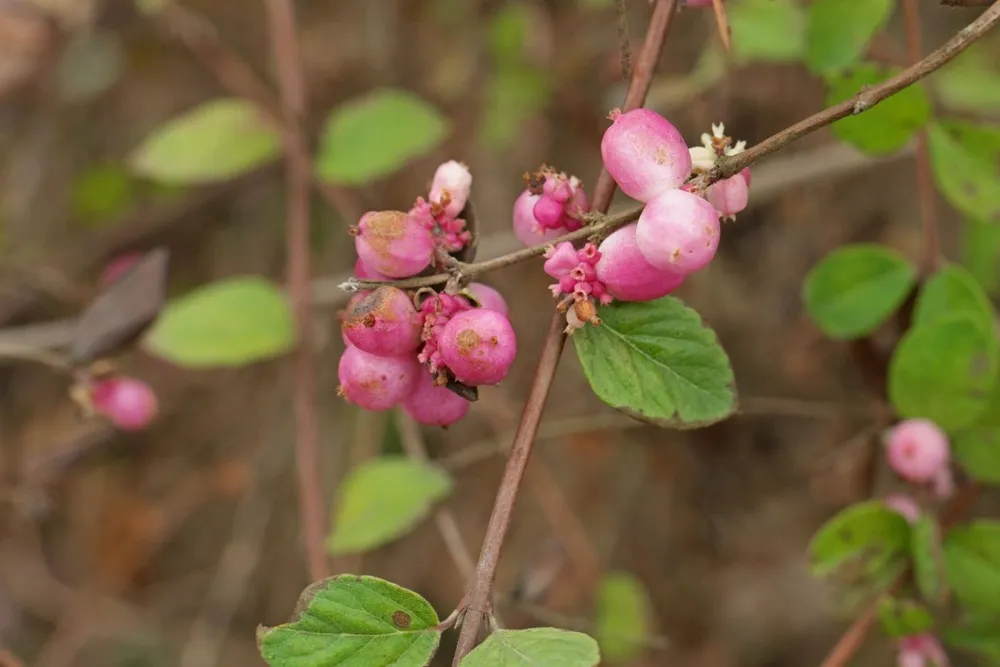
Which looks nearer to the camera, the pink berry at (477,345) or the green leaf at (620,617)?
the pink berry at (477,345)

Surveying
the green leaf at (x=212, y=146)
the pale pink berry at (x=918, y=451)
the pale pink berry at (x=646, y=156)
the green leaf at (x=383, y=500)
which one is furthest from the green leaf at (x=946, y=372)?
the green leaf at (x=212, y=146)

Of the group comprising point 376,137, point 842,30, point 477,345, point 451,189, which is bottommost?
point 477,345

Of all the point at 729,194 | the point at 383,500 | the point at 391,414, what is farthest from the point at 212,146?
the point at 729,194

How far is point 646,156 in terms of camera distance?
2.85 feet

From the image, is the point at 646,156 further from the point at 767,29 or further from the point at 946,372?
the point at 767,29

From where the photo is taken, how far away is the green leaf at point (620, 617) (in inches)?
81.0

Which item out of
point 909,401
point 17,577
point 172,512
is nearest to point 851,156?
point 909,401

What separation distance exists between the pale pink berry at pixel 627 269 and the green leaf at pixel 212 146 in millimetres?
1480

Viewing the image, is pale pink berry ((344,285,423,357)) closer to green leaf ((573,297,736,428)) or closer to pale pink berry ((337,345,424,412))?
pale pink berry ((337,345,424,412))

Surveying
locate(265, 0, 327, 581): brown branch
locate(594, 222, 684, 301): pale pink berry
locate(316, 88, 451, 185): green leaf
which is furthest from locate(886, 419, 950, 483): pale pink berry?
locate(316, 88, 451, 185): green leaf

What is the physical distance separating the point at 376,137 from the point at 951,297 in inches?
49.0

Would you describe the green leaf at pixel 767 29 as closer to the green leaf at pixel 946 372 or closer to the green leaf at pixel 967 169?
the green leaf at pixel 967 169

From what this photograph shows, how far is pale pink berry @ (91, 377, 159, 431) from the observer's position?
5.32ft

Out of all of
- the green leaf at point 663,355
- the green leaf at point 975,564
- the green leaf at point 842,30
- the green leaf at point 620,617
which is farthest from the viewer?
the green leaf at point 620,617
